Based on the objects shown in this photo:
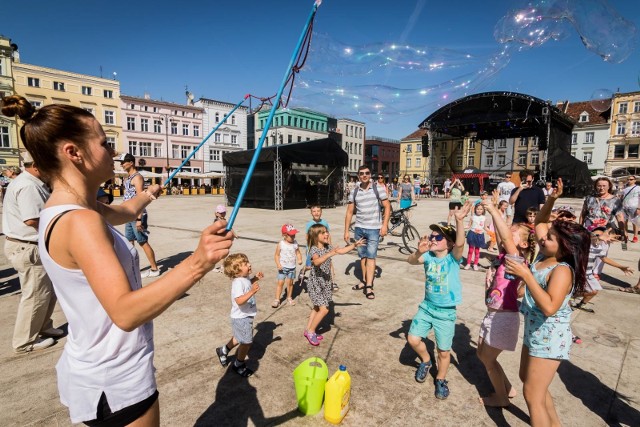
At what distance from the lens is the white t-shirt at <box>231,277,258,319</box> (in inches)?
131

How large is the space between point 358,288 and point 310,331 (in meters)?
2.19

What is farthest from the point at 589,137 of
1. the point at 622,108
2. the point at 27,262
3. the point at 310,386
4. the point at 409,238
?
the point at 27,262

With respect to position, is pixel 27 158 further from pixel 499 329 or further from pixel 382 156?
pixel 382 156

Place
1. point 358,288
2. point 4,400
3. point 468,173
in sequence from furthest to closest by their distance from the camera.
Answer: point 468,173
point 358,288
point 4,400

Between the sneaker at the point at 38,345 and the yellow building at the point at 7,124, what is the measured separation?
4865cm

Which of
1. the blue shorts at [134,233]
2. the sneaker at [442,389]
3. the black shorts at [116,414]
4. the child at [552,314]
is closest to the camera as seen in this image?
the black shorts at [116,414]

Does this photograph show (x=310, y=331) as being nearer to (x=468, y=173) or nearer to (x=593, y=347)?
(x=593, y=347)

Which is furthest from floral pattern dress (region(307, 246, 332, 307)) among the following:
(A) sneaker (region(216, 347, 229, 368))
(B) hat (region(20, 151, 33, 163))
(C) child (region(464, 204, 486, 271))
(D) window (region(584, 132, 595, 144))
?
(D) window (region(584, 132, 595, 144))

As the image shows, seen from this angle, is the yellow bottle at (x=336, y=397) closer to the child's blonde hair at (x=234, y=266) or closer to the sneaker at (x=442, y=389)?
the sneaker at (x=442, y=389)

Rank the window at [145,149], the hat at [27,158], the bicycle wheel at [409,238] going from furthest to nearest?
the window at [145,149] → the bicycle wheel at [409,238] → the hat at [27,158]

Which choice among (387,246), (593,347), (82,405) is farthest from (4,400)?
(387,246)

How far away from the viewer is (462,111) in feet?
85.4

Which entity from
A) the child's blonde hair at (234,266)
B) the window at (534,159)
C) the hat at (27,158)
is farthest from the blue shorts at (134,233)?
the window at (534,159)

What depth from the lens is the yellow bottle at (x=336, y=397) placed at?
2613 millimetres
